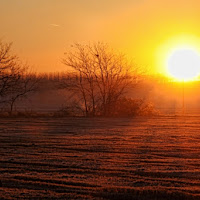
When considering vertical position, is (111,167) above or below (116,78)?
below

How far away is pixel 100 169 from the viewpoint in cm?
1355

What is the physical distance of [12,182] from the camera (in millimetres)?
11484

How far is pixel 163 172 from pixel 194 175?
0.85 meters

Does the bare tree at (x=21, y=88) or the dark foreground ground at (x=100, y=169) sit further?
the bare tree at (x=21, y=88)

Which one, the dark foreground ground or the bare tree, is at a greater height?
the bare tree

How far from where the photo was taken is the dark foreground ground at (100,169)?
10375 mm

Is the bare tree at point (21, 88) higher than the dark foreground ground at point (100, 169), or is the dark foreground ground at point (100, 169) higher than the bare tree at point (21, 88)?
the bare tree at point (21, 88)

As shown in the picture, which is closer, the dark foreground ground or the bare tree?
the dark foreground ground

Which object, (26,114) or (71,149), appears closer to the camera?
(71,149)

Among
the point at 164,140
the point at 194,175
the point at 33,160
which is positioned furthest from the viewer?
the point at 164,140

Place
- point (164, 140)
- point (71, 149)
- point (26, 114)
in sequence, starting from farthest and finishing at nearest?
point (26, 114)
point (164, 140)
point (71, 149)

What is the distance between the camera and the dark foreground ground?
1038 centimetres

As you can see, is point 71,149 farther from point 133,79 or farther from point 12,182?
point 133,79

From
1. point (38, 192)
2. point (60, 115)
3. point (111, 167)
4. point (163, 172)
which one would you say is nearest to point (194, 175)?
point (163, 172)
